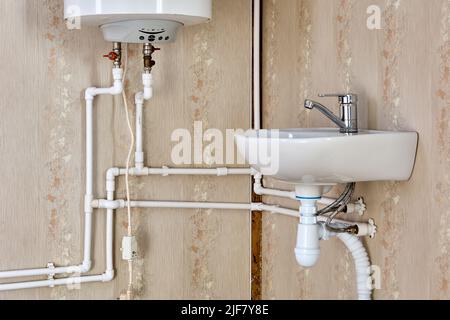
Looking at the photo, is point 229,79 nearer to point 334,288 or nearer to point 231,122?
point 231,122

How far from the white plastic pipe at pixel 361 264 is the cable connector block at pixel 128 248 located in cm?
76

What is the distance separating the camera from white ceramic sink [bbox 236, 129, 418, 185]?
141 cm

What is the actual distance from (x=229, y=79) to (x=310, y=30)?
37cm

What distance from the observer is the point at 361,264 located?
5.57 ft

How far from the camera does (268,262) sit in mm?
2252

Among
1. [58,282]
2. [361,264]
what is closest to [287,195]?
[361,264]

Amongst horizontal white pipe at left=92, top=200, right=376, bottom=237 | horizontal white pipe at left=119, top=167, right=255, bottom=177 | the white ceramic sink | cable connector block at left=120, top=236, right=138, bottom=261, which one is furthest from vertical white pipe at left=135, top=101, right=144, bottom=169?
the white ceramic sink

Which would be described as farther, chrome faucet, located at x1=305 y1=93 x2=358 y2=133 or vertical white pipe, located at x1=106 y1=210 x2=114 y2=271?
vertical white pipe, located at x1=106 y1=210 x2=114 y2=271

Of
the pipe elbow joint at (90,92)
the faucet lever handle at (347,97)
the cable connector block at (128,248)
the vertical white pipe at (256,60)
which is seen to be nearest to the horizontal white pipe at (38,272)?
the cable connector block at (128,248)

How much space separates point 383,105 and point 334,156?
1.03 feet

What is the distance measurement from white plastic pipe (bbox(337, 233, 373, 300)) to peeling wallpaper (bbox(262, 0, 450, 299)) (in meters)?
0.03

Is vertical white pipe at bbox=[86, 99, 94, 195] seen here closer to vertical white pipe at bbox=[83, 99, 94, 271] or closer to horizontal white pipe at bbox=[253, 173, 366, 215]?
vertical white pipe at bbox=[83, 99, 94, 271]

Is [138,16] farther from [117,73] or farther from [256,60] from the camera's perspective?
[256,60]
